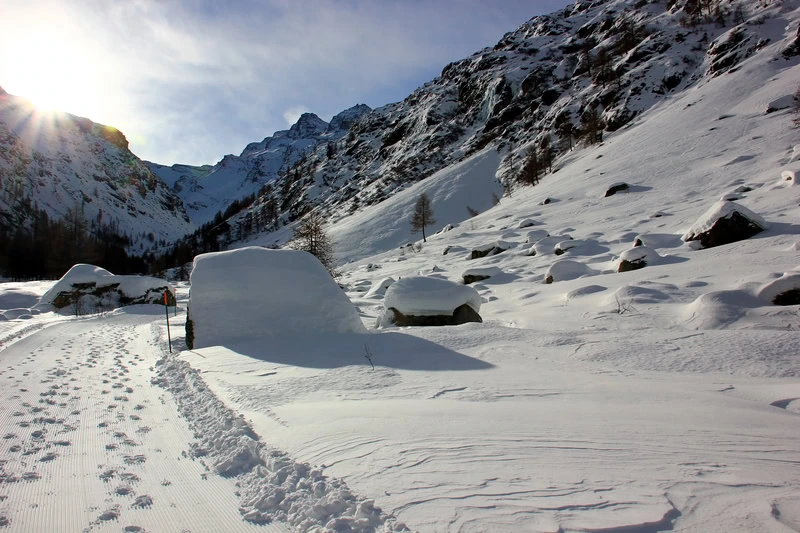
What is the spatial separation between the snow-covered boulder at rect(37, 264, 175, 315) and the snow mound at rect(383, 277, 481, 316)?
1968 cm

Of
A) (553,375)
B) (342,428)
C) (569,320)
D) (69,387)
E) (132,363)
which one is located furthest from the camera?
(569,320)

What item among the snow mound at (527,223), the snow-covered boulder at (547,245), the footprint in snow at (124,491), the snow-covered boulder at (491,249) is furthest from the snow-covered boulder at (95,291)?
the footprint in snow at (124,491)

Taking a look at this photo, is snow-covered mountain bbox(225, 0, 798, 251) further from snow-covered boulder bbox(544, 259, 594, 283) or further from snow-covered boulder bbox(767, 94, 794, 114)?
snow-covered boulder bbox(544, 259, 594, 283)

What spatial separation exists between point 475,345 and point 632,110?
51.5 meters

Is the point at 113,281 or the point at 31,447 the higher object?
the point at 113,281

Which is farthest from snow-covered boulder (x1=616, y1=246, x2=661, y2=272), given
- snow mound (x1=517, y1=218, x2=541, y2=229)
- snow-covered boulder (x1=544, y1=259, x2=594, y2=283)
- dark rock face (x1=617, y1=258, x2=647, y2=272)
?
snow mound (x1=517, y1=218, x2=541, y2=229)

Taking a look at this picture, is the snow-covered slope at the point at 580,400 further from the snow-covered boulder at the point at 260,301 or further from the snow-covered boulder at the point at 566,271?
the snow-covered boulder at the point at 260,301

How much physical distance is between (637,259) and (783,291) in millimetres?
5739

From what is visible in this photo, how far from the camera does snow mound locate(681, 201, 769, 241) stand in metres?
12.2

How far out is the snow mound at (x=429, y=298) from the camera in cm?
1094

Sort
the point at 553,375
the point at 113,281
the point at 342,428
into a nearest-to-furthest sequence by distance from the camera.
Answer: the point at 342,428 → the point at 553,375 → the point at 113,281

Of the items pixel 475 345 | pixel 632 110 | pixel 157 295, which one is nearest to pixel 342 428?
pixel 475 345

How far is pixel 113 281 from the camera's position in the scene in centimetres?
2758

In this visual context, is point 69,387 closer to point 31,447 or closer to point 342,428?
point 31,447
